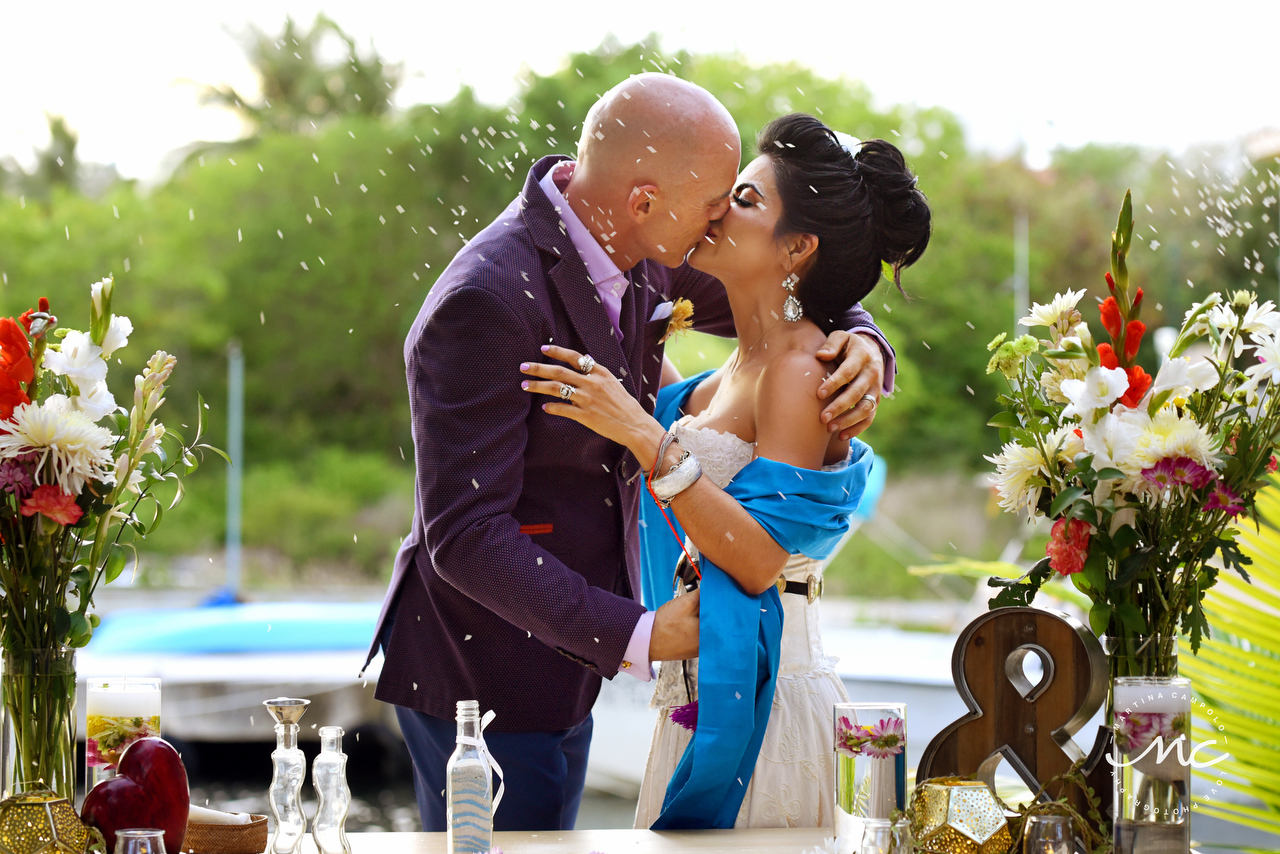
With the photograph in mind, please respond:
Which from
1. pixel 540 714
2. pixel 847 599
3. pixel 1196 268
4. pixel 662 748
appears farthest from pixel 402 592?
pixel 1196 268

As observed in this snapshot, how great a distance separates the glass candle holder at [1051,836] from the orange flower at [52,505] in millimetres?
1464

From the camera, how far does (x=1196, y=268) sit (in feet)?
72.3

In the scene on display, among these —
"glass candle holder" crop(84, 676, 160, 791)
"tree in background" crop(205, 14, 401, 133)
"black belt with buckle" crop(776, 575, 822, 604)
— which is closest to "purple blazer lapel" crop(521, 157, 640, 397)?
"black belt with buckle" crop(776, 575, 822, 604)

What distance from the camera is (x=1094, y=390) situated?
6.11 feet

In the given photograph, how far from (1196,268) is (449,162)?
13.9m

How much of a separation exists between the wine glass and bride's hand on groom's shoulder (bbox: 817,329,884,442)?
133cm

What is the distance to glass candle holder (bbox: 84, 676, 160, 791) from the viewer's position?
182cm

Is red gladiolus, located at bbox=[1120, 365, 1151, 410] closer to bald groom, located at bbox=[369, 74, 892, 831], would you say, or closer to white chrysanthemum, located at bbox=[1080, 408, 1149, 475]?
white chrysanthemum, located at bbox=[1080, 408, 1149, 475]

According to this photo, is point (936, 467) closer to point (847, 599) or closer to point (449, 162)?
point (847, 599)

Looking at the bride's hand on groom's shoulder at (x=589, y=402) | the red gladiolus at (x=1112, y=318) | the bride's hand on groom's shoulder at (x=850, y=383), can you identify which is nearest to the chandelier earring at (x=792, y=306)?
the bride's hand on groom's shoulder at (x=850, y=383)

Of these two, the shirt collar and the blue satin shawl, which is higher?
the shirt collar

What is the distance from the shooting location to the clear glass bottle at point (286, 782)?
1.67 metres

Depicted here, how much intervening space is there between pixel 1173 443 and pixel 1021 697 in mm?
494

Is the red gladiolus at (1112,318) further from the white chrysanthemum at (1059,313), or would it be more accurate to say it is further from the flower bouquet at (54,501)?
the flower bouquet at (54,501)
